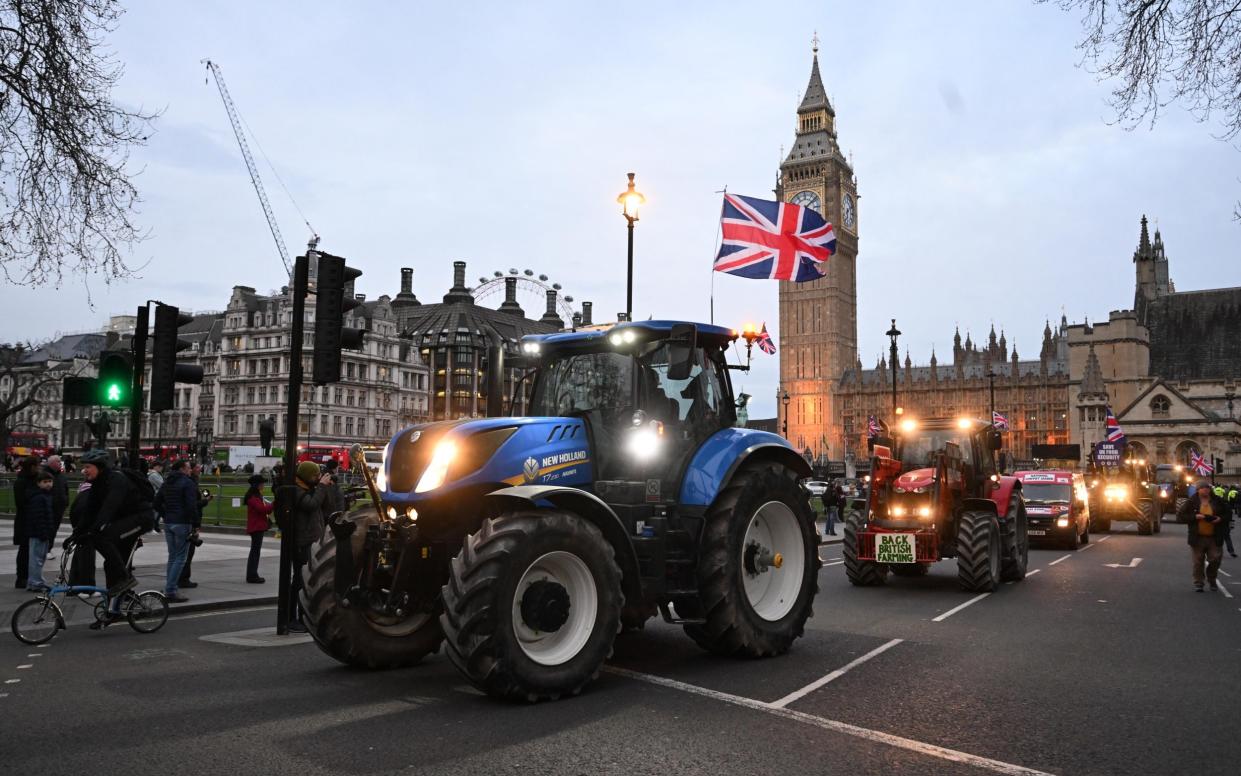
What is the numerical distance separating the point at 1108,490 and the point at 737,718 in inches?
1375

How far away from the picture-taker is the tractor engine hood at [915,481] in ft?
47.5

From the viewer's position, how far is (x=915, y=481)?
1460cm

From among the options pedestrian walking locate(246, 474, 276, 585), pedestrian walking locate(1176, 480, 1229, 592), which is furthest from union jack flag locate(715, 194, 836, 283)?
pedestrian walking locate(246, 474, 276, 585)

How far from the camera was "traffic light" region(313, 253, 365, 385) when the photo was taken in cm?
1004

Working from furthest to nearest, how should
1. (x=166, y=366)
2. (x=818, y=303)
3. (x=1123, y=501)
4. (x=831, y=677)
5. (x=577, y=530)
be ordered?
(x=818, y=303), (x=1123, y=501), (x=166, y=366), (x=831, y=677), (x=577, y=530)

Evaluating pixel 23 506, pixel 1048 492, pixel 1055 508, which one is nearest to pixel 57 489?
pixel 23 506

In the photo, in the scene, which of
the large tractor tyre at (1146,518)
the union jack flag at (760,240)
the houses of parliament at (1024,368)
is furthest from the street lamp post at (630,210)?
the houses of parliament at (1024,368)

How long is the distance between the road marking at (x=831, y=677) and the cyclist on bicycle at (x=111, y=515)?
7.72 m

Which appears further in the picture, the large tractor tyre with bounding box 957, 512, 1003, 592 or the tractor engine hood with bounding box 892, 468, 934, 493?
the tractor engine hood with bounding box 892, 468, 934, 493

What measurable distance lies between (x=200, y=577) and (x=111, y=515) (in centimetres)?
514

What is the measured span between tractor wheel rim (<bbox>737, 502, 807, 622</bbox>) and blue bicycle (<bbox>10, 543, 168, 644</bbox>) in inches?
268

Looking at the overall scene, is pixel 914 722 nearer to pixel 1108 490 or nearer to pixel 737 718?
pixel 737 718

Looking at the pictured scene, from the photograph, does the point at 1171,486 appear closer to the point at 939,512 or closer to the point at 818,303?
the point at 939,512

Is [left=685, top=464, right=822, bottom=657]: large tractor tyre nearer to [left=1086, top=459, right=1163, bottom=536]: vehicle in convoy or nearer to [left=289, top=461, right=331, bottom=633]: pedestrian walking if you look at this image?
[left=289, top=461, right=331, bottom=633]: pedestrian walking
